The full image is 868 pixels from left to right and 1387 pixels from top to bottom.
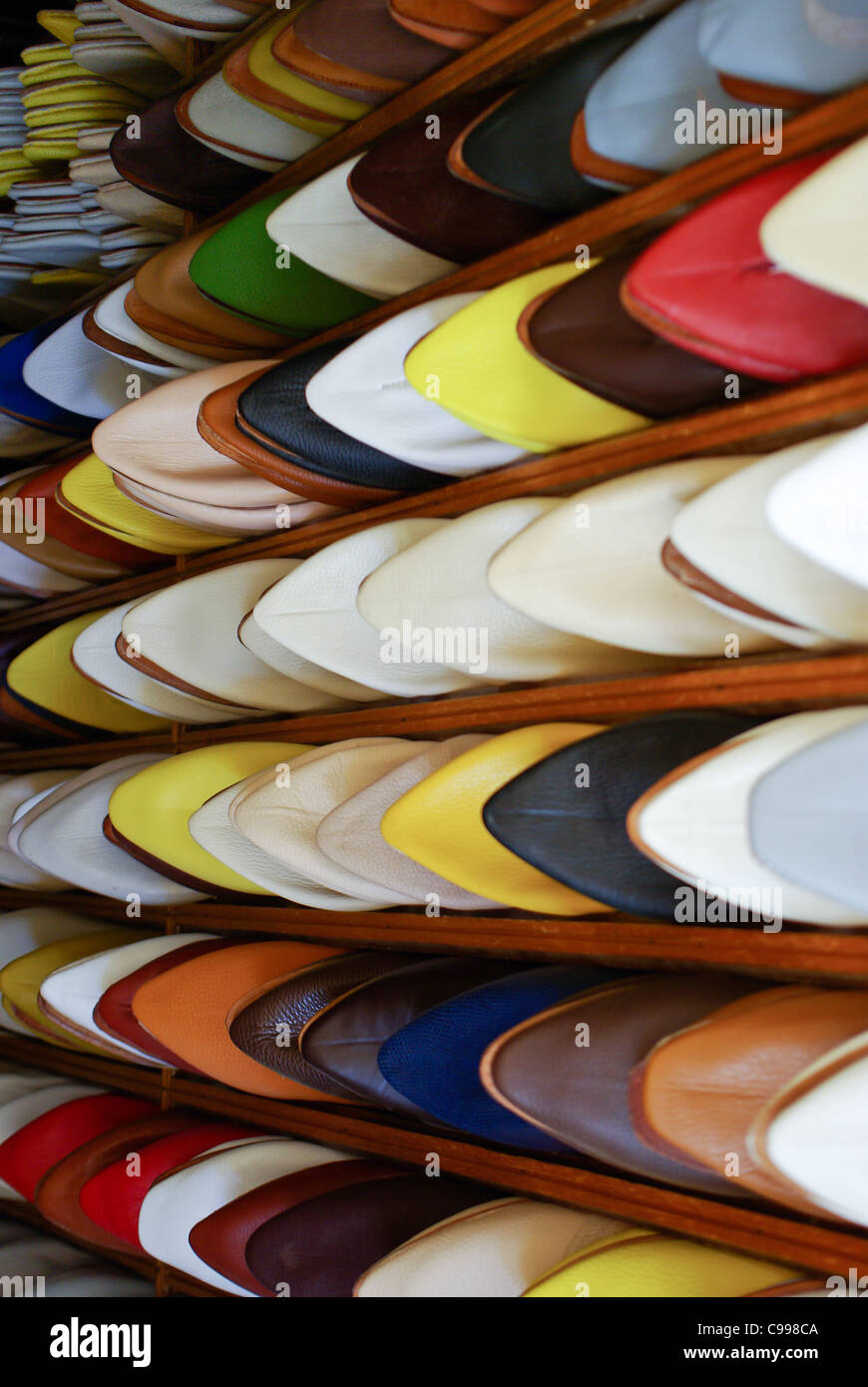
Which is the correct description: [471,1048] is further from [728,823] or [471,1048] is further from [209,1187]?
[209,1187]

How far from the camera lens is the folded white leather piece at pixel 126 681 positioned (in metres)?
1.96

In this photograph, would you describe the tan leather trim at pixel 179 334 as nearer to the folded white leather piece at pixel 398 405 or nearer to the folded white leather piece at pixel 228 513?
the folded white leather piece at pixel 228 513

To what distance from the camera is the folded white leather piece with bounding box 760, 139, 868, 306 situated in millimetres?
957

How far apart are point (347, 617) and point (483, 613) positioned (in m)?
0.25

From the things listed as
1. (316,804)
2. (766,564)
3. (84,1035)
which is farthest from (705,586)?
(84,1035)

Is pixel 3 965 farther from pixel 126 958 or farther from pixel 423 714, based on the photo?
pixel 423 714

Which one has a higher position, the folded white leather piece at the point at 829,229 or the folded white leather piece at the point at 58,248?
the folded white leather piece at the point at 829,229

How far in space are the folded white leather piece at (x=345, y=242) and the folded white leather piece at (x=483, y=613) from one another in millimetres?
370

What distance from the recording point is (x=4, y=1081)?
2.26 metres

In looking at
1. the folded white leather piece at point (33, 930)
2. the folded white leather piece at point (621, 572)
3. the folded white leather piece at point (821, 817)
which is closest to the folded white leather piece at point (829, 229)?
the folded white leather piece at point (621, 572)

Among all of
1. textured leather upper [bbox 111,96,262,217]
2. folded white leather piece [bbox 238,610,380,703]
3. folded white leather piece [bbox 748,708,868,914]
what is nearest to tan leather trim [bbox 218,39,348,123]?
textured leather upper [bbox 111,96,262,217]

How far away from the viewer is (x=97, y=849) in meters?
2.01

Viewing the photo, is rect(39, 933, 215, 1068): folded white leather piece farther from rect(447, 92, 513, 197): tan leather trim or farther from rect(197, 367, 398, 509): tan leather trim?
rect(447, 92, 513, 197): tan leather trim

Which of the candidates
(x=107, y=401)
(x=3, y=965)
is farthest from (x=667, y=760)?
(x=3, y=965)
